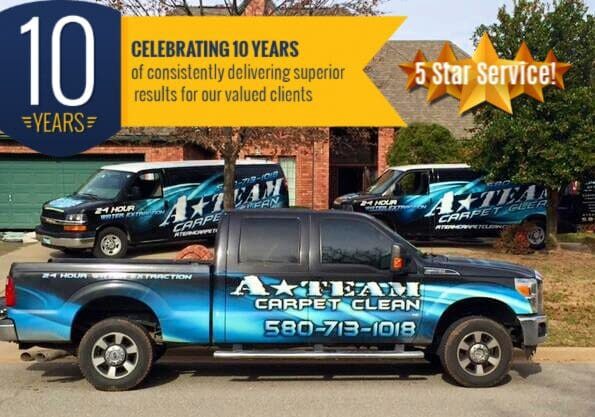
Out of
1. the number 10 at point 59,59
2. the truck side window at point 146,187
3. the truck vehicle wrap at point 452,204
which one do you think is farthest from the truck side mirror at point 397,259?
the truck vehicle wrap at point 452,204

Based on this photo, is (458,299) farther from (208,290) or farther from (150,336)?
(150,336)

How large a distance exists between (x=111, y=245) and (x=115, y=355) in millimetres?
8898

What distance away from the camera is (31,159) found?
1952 centimetres

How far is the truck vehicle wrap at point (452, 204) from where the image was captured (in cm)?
1675

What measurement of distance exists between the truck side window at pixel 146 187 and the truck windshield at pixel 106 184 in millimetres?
223

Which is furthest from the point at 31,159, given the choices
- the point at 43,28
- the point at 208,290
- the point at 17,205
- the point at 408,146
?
the point at 208,290

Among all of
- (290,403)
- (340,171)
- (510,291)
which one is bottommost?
(290,403)

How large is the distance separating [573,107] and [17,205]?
1504 cm

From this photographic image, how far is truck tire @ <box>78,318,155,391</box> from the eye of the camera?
256 inches

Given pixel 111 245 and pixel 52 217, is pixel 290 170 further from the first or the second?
pixel 52 217

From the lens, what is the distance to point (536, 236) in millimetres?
16828

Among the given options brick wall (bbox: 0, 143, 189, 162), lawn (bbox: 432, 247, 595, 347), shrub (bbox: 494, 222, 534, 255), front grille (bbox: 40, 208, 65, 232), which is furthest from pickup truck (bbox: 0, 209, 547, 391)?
brick wall (bbox: 0, 143, 189, 162)

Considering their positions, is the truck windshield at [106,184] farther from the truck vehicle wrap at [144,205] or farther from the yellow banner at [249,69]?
the yellow banner at [249,69]

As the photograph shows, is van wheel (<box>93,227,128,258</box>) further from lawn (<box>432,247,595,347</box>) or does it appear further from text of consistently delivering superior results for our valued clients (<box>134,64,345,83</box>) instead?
text of consistently delivering superior results for our valued clients (<box>134,64,345,83</box>)
